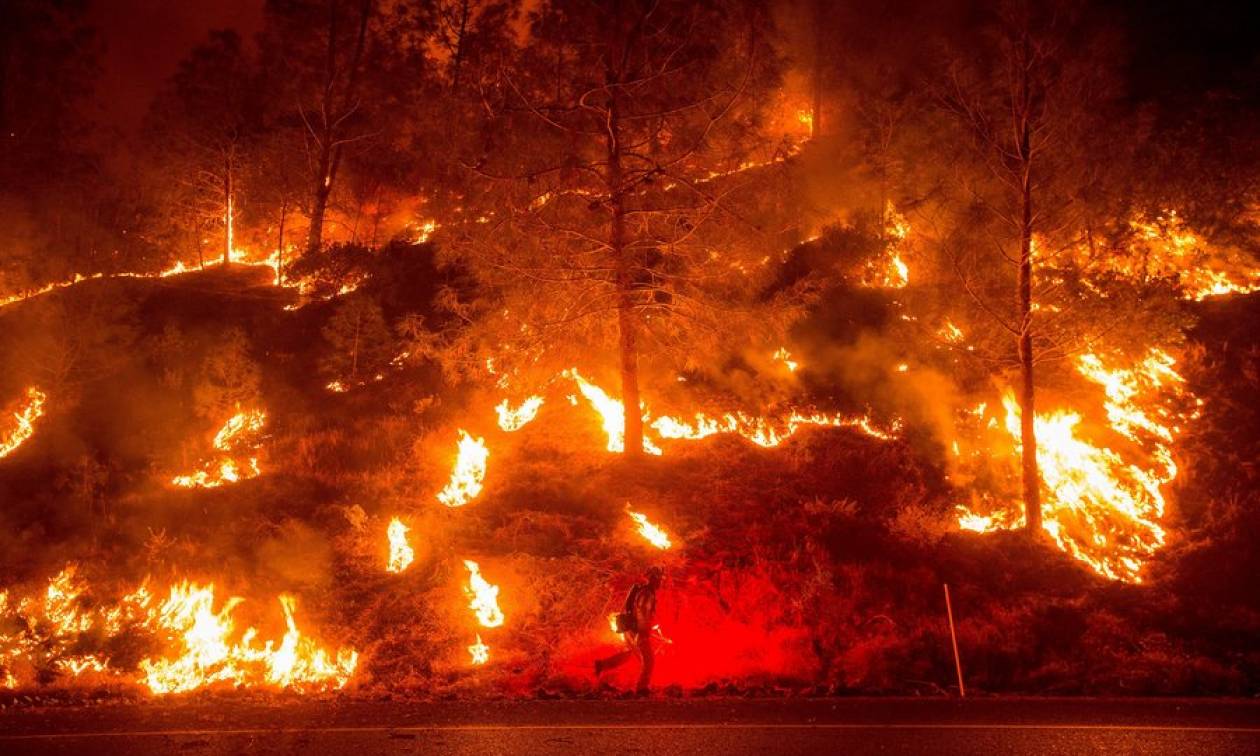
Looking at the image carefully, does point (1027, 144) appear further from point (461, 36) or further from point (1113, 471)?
point (461, 36)

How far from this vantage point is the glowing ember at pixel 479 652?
9.68m

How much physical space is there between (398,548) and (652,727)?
19.9 ft

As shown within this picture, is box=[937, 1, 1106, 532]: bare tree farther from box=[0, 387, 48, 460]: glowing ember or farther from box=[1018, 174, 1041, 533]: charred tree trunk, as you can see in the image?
box=[0, 387, 48, 460]: glowing ember

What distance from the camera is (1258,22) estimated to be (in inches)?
919

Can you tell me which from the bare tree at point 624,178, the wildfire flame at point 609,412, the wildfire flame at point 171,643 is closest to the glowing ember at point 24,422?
the wildfire flame at point 171,643

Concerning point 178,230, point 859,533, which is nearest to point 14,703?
point 859,533

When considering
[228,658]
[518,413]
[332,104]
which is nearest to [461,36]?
[332,104]

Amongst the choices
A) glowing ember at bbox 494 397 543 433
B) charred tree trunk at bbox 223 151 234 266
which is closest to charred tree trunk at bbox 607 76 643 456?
glowing ember at bbox 494 397 543 433

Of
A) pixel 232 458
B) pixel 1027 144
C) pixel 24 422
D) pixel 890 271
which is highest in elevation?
pixel 890 271

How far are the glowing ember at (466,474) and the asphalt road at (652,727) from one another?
5308 mm

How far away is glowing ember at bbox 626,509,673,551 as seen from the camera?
11860 millimetres

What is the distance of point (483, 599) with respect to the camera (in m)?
10.8

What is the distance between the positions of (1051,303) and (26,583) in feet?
53.8

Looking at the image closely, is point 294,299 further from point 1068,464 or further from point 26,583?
point 1068,464
